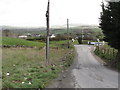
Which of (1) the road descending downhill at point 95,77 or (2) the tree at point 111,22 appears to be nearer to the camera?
(1) the road descending downhill at point 95,77

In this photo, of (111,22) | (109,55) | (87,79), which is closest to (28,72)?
(87,79)

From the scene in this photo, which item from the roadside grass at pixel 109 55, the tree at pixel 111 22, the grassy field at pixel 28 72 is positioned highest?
the tree at pixel 111 22

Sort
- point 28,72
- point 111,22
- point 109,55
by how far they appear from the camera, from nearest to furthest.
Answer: point 28,72
point 111,22
point 109,55

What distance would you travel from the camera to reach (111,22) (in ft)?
78.3

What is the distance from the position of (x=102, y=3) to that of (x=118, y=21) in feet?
14.7

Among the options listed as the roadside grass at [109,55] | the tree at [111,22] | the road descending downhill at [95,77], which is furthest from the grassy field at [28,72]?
the roadside grass at [109,55]

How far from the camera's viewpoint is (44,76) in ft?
48.4

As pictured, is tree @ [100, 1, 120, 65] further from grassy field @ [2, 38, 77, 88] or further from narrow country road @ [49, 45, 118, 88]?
grassy field @ [2, 38, 77, 88]

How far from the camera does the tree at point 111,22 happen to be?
73.4 feet

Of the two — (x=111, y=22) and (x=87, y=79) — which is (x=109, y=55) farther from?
(x=87, y=79)

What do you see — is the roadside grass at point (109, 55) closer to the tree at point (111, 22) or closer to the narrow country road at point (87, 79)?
the tree at point (111, 22)

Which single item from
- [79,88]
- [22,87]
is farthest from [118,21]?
[22,87]

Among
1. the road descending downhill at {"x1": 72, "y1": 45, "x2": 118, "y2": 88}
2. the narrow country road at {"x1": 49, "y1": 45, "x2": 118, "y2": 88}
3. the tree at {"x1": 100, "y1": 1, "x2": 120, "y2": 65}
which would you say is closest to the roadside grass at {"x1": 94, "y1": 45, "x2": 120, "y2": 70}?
the tree at {"x1": 100, "y1": 1, "x2": 120, "y2": 65}

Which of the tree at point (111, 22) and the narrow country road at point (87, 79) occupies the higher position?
the tree at point (111, 22)
